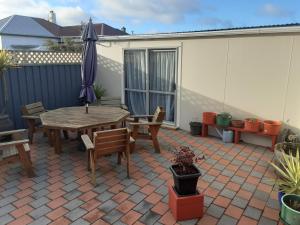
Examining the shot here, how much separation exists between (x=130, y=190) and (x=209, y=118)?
112 inches

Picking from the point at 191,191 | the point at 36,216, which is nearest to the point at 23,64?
the point at 36,216

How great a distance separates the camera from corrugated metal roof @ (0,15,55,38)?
1885 centimetres

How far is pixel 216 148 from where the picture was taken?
5.17 meters

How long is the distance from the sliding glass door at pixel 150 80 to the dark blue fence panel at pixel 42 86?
1686 millimetres

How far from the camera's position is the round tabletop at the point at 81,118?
433cm

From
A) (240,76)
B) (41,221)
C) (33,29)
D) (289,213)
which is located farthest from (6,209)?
(33,29)

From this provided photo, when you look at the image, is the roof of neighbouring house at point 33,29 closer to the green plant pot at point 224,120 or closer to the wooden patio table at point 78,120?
the wooden patio table at point 78,120

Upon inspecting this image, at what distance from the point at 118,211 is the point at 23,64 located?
16.1ft

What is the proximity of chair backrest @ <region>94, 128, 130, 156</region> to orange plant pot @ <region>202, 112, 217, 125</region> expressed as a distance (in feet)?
8.23

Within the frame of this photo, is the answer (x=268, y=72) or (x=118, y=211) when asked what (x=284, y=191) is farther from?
(x=268, y=72)

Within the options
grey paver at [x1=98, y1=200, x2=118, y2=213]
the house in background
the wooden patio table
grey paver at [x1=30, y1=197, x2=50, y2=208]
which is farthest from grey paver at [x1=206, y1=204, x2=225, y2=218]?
the house in background

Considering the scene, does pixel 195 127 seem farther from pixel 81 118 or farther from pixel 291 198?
pixel 291 198

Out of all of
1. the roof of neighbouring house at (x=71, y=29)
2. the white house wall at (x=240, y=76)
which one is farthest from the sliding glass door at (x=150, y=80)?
the roof of neighbouring house at (x=71, y=29)

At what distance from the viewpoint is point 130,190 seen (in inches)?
140
